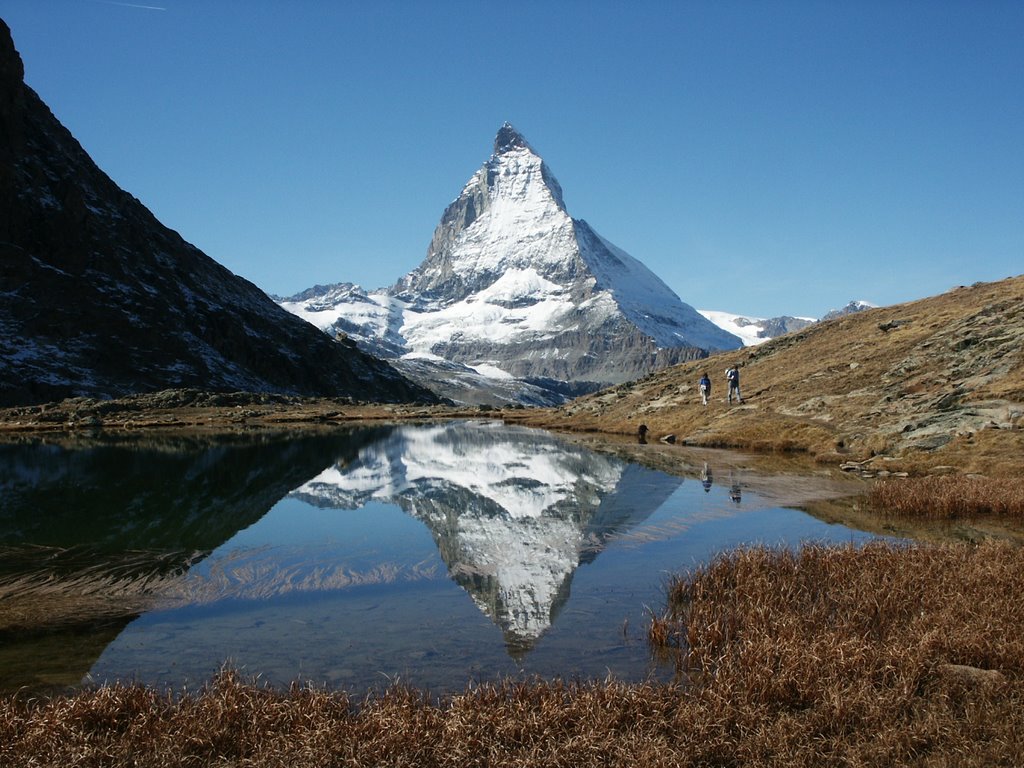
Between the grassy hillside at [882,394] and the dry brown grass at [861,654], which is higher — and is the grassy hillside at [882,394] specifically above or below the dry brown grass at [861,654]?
above

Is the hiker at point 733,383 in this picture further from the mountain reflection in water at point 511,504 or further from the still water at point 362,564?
the still water at point 362,564

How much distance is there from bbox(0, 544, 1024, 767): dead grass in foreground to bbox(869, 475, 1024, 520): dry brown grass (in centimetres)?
1370

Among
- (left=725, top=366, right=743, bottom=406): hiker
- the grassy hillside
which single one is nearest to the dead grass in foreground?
the grassy hillside

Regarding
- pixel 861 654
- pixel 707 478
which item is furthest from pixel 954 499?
pixel 861 654

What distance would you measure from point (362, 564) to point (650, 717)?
12275mm

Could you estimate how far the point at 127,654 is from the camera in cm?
1281

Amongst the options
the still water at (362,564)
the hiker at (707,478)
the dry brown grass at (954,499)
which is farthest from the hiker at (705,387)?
the dry brown grass at (954,499)

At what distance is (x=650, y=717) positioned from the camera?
9609 mm

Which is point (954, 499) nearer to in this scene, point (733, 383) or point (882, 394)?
point (882, 394)

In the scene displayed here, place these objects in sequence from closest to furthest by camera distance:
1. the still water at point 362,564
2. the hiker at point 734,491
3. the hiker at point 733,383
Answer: the still water at point 362,564 < the hiker at point 734,491 < the hiker at point 733,383

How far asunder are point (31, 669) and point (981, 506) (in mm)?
26178

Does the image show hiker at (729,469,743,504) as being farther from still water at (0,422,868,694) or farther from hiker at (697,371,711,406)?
hiker at (697,371,711,406)

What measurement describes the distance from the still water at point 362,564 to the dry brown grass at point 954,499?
3132 mm

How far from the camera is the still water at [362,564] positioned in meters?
12.6
